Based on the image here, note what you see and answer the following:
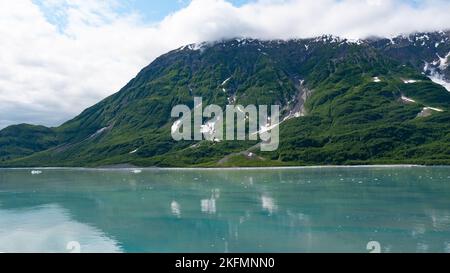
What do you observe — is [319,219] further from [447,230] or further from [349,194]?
[349,194]

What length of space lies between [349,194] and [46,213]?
171ft

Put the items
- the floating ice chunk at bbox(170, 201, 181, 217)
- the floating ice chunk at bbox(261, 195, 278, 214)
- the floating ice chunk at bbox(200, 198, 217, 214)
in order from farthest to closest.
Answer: the floating ice chunk at bbox(200, 198, 217, 214), the floating ice chunk at bbox(261, 195, 278, 214), the floating ice chunk at bbox(170, 201, 181, 217)

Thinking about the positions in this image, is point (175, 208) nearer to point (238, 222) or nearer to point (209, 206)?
point (209, 206)

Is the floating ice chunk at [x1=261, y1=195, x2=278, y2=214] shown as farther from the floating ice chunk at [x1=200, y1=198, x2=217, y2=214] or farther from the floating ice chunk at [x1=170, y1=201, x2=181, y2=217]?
the floating ice chunk at [x1=170, y1=201, x2=181, y2=217]

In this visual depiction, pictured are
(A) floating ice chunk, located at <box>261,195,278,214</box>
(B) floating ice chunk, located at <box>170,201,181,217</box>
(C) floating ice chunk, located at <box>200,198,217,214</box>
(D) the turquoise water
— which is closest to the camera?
(D) the turquoise water

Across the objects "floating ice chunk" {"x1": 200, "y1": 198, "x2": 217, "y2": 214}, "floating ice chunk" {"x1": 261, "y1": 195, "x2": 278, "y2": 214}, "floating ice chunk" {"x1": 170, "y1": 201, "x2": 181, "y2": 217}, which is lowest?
"floating ice chunk" {"x1": 170, "y1": 201, "x2": 181, "y2": 217}

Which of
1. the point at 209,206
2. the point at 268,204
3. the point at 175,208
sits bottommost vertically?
the point at 175,208

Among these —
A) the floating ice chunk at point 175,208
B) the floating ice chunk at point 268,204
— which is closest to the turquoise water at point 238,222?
the floating ice chunk at point 175,208

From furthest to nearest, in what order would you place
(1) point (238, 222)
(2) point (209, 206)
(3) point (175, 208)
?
(2) point (209, 206) → (3) point (175, 208) → (1) point (238, 222)

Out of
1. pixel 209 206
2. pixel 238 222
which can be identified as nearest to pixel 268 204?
pixel 209 206

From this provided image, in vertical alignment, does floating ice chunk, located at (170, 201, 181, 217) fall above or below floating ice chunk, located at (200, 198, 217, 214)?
below

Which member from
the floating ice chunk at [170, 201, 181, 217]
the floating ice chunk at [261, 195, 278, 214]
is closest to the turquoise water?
the floating ice chunk at [170, 201, 181, 217]

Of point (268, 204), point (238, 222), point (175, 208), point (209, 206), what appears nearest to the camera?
point (238, 222)
